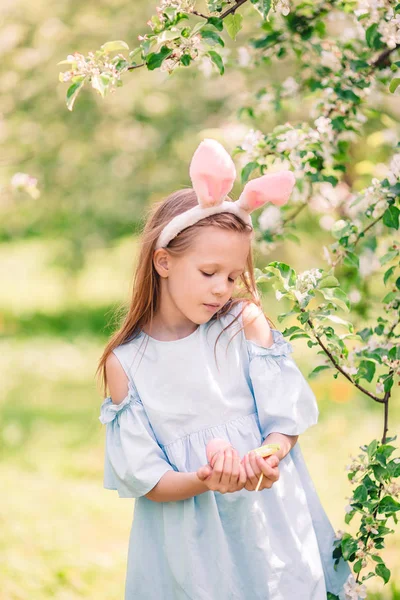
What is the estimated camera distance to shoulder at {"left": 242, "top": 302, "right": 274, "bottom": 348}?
2055mm

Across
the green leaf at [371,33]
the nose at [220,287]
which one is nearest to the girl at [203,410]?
the nose at [220,287]

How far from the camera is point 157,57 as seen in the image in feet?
6.34

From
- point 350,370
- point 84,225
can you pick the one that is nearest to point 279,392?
point 350,370

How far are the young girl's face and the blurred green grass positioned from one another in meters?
0.59

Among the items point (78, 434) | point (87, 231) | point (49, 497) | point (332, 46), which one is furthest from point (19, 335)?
point (332, 46)

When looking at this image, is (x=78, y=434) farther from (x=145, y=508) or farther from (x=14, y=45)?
(x=145, y=508)

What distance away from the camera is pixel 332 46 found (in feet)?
8.62

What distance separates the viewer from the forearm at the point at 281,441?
1927mm

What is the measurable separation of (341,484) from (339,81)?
7.18ft

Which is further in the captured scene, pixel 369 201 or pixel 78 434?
pixel 78 434

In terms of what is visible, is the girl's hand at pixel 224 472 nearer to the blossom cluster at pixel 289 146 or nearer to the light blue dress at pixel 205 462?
the light blue dress at pixel 205 462

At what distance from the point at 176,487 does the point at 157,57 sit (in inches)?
40.0

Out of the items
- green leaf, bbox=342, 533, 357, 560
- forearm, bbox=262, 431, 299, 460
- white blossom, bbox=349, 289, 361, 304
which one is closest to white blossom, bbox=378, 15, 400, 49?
white blossom, bbox=349, 289, 361, 304

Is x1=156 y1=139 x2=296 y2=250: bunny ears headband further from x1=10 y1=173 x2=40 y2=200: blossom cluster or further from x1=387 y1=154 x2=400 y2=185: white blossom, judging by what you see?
x1=10 y1=173 x2=40 y2=200: blossom cluster
